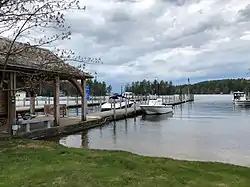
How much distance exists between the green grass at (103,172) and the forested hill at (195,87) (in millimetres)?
82379

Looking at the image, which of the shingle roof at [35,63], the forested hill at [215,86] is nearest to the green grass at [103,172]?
the shingle roof at [35,63]

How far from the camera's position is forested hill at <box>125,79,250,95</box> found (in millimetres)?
104312

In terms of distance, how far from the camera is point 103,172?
21.5 ft

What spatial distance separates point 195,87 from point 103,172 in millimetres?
158167

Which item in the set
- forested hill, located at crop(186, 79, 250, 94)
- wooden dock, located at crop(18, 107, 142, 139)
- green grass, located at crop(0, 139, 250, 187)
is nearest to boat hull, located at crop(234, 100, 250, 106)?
wooden dock, located at crop(18, 107, 142, 139)

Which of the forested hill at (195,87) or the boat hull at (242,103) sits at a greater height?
the forested hill at (195,87)

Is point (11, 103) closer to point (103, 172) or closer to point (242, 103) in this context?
point (103, 172)

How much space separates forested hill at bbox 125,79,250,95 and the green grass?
8238cm

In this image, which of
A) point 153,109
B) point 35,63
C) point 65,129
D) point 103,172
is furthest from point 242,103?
point 103,172

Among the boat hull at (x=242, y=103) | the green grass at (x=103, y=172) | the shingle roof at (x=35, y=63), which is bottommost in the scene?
the boat hull at (x=242, y=103)

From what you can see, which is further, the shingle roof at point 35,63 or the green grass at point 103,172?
the shingle roof at point 35,63

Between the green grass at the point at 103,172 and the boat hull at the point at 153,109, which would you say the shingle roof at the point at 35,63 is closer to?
the green grass at the point at 103,172

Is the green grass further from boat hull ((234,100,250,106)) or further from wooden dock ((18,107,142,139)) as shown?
boat hull ((234,100,250,106))

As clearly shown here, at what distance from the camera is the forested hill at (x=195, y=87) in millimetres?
104312
